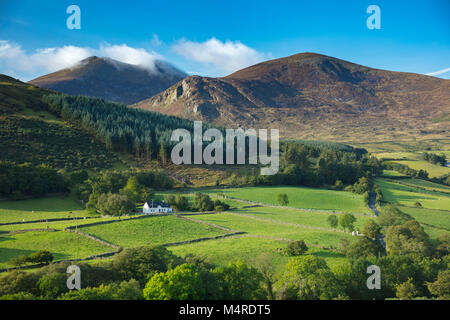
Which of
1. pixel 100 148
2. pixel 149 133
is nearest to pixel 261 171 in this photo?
pixel 149 133

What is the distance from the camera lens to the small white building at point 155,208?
66125 millimetres

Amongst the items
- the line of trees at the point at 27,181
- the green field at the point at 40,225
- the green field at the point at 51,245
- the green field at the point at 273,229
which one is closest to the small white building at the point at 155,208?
the green field at the point at 273,229

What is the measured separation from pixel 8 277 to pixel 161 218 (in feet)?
106

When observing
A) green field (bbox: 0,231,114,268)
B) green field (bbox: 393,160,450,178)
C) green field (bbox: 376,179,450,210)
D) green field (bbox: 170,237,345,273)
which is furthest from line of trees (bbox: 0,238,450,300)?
green field (bbox: 393,160,450,178)

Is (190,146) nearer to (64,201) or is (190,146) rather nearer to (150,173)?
(150,173)

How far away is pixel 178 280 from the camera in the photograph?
2392 centimetres

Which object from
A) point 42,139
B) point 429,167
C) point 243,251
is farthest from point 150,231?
point 429,167

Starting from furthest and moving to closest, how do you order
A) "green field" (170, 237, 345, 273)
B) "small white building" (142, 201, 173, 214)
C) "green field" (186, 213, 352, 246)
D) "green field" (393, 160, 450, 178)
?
"green field" (393, 160, 450, 178), "small white building" (142, 201, 173, 214), "green field" (186, 213, 352, 246), "green field" (170, 237, 345, 273)

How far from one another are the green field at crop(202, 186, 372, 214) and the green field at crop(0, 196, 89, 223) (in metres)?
35.6

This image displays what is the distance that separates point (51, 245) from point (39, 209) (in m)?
26.6

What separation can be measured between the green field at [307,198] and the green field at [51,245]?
46116mm

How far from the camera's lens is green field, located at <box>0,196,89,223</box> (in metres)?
56.5

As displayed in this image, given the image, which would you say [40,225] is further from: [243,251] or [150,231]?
[243,251]

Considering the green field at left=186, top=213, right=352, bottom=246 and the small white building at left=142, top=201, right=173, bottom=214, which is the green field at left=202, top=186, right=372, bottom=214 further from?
the small white building at left=142, top=201, right=173, bottom=214
